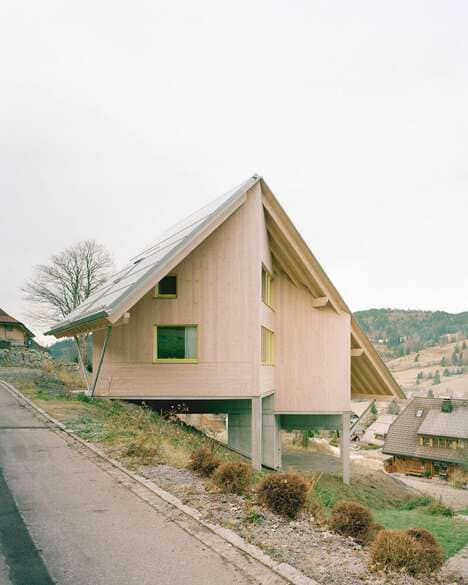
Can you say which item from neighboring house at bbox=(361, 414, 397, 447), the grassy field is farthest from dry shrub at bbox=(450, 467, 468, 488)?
neighboring house at bbox=(361, 414, 397, 447)

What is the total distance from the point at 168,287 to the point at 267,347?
4.70 metres

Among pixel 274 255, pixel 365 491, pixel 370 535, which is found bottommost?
pixel 365 491

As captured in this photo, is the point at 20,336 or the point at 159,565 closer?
the point at 159,565

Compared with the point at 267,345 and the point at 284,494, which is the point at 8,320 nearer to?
the point at 267,345

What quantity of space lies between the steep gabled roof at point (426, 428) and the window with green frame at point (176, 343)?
38077 mm

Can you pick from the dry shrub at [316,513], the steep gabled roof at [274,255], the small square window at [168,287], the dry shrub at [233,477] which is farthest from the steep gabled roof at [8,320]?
the dry shrub at [316,513]

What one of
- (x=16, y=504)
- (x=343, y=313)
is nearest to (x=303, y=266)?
(x=343, y=313)

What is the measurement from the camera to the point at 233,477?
7887 mm

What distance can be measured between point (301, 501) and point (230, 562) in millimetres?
1934

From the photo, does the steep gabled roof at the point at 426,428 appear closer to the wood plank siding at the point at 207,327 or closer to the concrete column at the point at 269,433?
the concrete column at the point at 269,433

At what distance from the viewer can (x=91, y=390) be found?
17.9 m

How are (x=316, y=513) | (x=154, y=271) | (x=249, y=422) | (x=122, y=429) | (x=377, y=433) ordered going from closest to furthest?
(x=316, y=513)
(x=122, y=429)
(x=154, y=271)
(x=249, y=422)
(x=377, y=433)

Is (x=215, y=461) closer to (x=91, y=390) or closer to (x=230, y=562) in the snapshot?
(x=230, y=562)

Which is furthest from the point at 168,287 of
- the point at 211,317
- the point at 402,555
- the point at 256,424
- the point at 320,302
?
the point at 402,555
